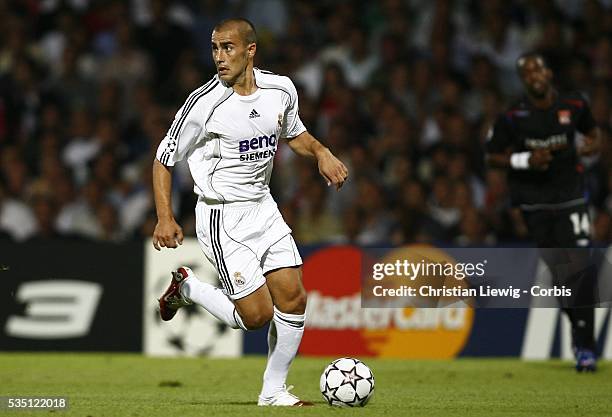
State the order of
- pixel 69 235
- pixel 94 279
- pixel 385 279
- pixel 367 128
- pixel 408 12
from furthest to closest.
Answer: pixel 408 12 < pixel 367 128 < pixel 69 235 < pixel 94 279 < pixel 385 279

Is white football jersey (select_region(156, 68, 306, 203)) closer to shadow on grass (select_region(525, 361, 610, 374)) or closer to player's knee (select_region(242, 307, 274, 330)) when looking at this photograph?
player's knee (select_region(242, 307, 274, 330))

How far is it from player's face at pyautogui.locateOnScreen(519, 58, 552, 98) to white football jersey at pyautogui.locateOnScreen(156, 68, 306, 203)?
2817mm

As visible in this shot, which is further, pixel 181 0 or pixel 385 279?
pixel 181 0

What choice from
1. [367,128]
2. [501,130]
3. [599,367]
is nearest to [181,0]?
[367,128]

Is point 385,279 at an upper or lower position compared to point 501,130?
lower

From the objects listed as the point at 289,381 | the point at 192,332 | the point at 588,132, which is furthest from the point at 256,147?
the point at 192,332

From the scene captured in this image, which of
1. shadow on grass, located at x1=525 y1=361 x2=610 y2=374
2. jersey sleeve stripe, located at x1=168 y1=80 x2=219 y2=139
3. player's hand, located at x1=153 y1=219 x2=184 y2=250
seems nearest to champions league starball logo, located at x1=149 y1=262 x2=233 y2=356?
shadow on grass, located at x1=525 y1=361 x2=610 y2=374

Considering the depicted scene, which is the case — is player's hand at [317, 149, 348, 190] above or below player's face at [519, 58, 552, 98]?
below

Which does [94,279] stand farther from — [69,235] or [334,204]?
[334,204]

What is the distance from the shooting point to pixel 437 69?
47.4ft

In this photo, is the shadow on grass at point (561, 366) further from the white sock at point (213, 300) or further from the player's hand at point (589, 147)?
the white sock at point (213, 300)

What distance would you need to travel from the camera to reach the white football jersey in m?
7.55

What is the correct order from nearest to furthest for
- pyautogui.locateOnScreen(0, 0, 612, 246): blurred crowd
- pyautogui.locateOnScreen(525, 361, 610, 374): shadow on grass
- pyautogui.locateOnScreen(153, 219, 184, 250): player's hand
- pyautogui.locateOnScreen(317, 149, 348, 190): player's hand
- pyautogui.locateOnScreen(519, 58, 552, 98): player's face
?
1. pyautogui.locateOnScreen(153, 219, 184, 250): player's hand
2. pyautogui.locateOnScreen(317, 149, 348, 190): player's hand
3. pyautogui.locateOnScreen(519, 58, 552, 98): player's face
4. pyautogui.locateOnScreen(525, 361, 610, 374): shadow on grass
5. pyautogui.locateOnScreen(0, 0, 612, 246): blurred crowd

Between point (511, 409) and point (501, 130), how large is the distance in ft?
10.8
